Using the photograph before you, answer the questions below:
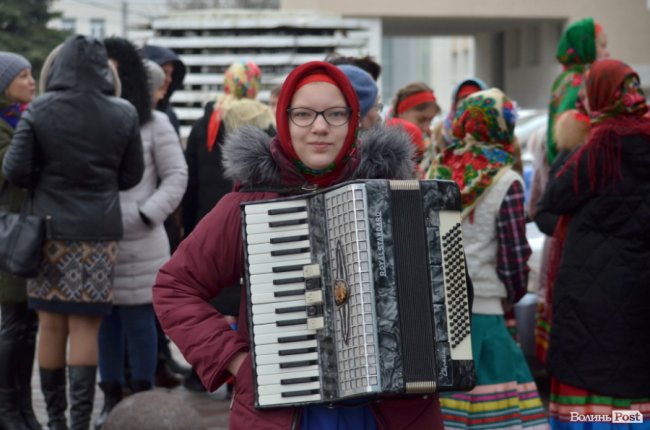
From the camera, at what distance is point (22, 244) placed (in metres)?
6.09

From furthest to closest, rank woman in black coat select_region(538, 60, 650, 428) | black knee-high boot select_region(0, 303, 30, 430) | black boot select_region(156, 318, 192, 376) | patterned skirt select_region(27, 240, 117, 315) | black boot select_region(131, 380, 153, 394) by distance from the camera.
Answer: black boot select_region(156, 318, 192, 376)
black boot select_region(131, 380, 153, 394)
black knee-high boot select_region(0, 303, 30, 430)
patterned skirt select_region(27, 240, 117, 315)
woman in black coat select_region(538, 60, 650, 428)

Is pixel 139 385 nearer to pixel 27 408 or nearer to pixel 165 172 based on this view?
pixel 27 408

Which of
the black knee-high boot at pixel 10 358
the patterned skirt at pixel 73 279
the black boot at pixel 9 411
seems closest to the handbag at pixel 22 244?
the patterned skirt at pixel 73 279

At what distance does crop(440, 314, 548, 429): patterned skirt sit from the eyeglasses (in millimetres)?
2290

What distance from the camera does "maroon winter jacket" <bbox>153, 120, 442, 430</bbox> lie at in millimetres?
3666

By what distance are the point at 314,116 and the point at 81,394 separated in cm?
329

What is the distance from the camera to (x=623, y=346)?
5.66m

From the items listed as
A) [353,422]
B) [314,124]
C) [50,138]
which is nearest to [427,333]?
[353,422]

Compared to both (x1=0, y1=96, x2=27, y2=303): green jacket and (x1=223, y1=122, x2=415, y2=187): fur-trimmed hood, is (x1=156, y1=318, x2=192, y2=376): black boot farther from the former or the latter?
(x1=223, y1=122, x2=415, y2=187): fur-trimmed hood

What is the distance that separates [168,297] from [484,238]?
2402 millimetres

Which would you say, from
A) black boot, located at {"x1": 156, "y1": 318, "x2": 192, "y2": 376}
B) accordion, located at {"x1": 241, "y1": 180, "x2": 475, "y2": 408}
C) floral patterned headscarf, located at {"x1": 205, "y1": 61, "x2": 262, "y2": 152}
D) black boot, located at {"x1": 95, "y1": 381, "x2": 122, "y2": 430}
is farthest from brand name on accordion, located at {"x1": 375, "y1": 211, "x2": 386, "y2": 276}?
black boot, located at {"x1": 156, "y1": 318, "x2": 192, "y2": 376}

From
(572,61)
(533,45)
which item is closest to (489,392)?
(572,61)

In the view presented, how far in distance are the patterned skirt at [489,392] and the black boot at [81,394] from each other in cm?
193

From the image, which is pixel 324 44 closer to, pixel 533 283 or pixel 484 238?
pixel 533 283
